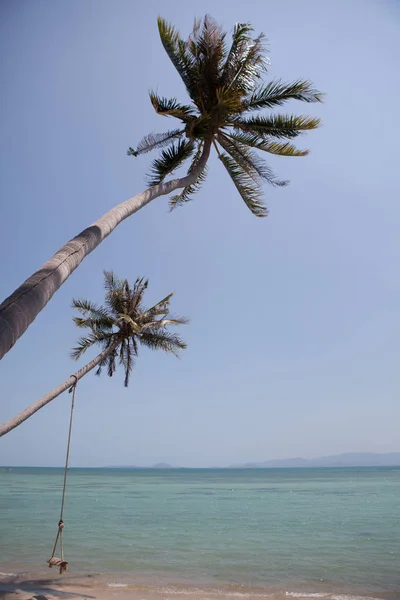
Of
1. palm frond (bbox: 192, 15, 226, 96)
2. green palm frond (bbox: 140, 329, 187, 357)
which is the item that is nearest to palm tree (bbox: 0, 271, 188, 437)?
green palm frond (bbox: 140, 329, 187, 357)

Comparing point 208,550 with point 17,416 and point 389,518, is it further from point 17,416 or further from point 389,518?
Answer: point 389,518

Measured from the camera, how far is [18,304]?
3.93m

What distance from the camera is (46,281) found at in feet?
14.4

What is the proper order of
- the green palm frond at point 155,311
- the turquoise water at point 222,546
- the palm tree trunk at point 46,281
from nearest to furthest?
the palm tree trunk at point 46,281, the turquoise water at point 222,546, the green palm frond at point 155,311

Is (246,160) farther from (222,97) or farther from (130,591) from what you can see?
(130,591)

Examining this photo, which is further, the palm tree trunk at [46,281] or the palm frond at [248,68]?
the palm frond at [248,68]

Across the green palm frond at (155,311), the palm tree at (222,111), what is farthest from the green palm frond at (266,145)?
the green palm frond at (155,311)

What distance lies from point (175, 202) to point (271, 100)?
3463 mm

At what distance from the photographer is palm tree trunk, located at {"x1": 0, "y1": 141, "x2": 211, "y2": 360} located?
145 inches

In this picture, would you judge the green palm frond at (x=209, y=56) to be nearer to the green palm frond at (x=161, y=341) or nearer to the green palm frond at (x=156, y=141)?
the green palm frond at (x=156, y=141)

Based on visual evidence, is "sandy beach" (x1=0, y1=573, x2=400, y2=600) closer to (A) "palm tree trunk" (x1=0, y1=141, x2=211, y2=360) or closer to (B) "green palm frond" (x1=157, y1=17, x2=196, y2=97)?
(A) "palm tree trunk" (x1=0, y1=141, x2=211, y2=360)

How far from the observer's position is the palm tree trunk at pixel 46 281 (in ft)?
12.1

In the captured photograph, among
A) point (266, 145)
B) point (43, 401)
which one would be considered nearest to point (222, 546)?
point (43, 401)

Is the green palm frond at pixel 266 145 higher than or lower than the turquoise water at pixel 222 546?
higher
